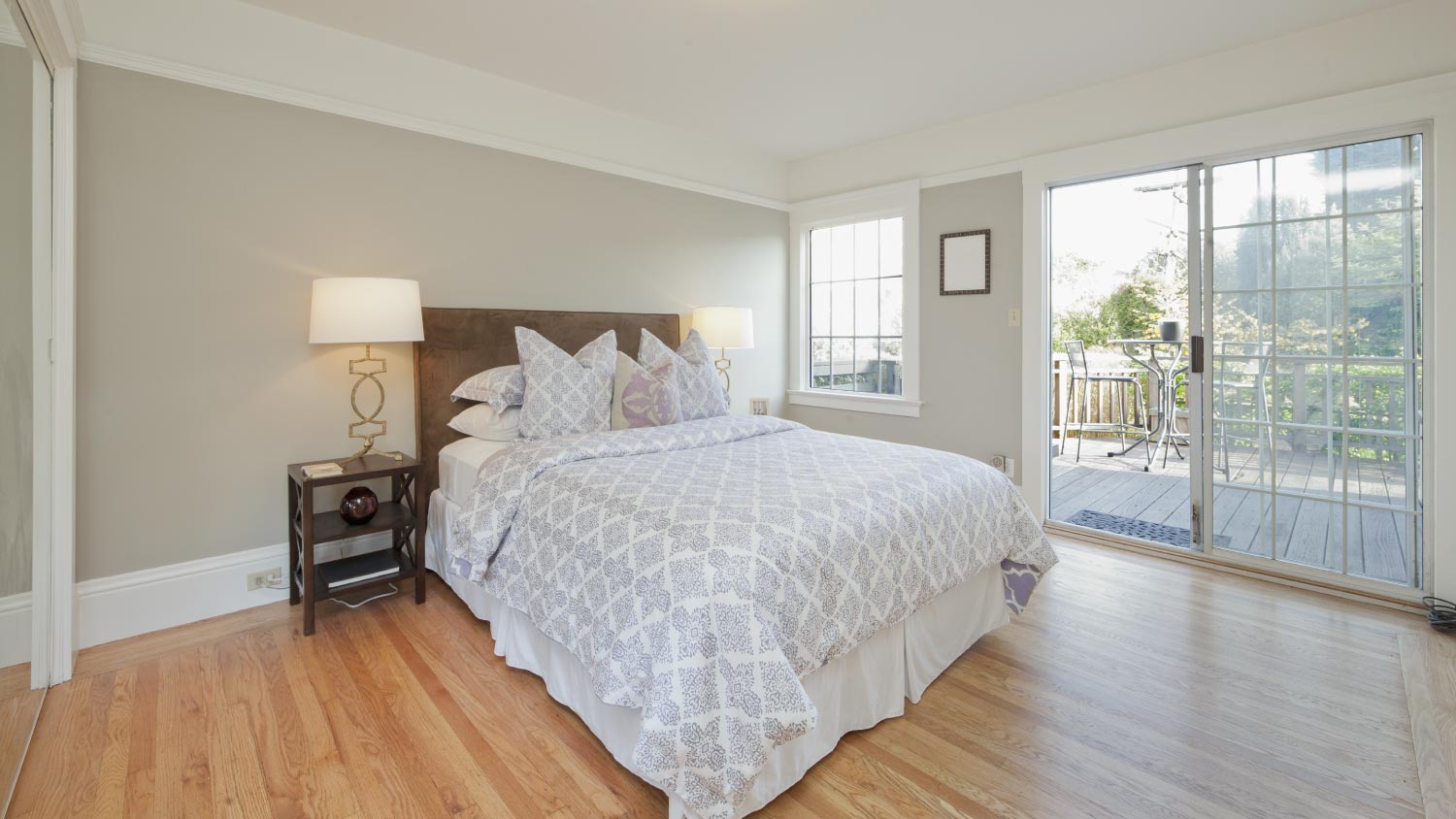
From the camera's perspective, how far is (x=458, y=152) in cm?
328

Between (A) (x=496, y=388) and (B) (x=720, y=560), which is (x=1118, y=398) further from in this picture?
(B) (x=720, y=560)

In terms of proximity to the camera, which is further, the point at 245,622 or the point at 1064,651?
the point at 245,622

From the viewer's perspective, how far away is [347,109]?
115 inches

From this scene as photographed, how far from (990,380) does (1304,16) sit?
6.91 feet

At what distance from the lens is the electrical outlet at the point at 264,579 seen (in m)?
2.78

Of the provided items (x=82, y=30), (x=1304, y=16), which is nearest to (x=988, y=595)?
(x=1304, y=16)

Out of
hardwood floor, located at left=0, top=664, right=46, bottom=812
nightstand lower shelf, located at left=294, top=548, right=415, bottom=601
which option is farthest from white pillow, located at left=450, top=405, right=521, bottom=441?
hardwood floor, located at left=0, top=664, right=46, bottom=812

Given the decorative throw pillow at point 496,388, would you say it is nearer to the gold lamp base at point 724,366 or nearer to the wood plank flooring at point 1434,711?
the gold lamp base at point 724,366

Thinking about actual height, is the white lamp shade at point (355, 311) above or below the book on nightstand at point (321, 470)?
above

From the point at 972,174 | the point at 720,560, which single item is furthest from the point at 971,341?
the point at 720,560

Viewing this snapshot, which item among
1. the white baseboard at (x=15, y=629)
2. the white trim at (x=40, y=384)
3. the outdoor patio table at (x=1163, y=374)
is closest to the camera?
the white baseboard at (x=15, y=629)

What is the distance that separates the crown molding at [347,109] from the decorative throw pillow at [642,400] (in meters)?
1.39

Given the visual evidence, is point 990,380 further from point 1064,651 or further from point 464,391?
point 464,391

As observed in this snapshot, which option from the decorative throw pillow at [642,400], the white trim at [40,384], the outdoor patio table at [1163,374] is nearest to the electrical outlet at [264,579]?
the white trim at [40,384]
